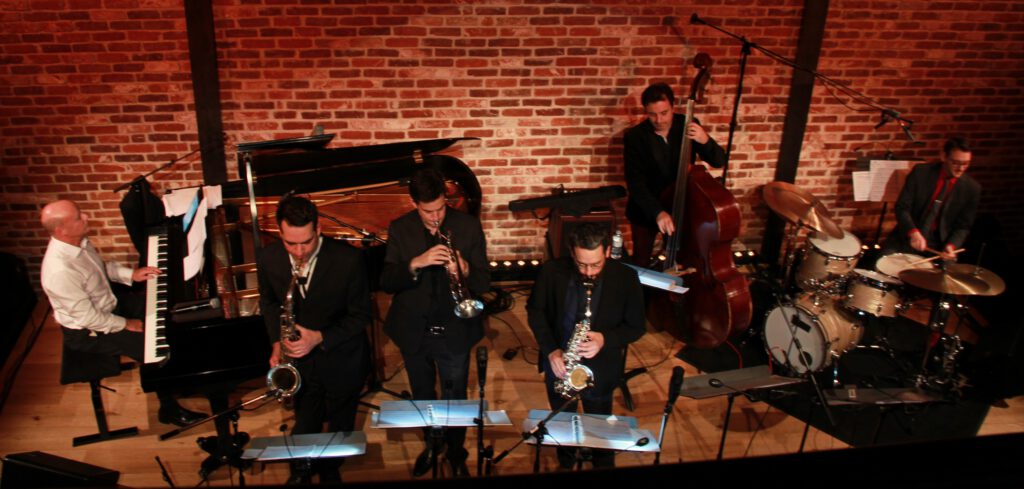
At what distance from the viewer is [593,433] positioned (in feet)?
10.6

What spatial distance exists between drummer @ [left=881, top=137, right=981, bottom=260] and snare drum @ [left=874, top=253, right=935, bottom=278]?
501 mm

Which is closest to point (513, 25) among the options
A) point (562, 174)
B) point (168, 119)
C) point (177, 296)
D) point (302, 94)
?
point (562, 174)

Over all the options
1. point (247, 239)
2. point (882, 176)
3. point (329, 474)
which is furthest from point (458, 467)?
point (882, 176)

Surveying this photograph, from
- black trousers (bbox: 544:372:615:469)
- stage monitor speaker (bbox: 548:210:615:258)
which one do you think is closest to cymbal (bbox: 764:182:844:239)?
stage monitor speaker (bbox: 548:210:615:258)

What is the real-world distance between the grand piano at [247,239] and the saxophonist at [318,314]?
24cm

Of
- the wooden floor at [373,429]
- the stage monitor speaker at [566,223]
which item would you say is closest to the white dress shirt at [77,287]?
the wooden floor at [373,429]

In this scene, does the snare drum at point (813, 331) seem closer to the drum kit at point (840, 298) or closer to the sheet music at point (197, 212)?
the drum kit at point (840, 298)

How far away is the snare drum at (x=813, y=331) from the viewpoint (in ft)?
15.1

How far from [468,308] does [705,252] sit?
6.31 ft

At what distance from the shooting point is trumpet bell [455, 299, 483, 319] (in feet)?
12.0

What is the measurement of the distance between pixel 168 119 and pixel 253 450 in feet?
11.5

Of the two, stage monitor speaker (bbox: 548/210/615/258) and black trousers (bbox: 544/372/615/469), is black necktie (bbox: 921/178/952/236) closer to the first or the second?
stage monitor speaker (bbox: 548/210/615/258)

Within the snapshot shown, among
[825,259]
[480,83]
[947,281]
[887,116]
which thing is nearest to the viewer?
[947,281]

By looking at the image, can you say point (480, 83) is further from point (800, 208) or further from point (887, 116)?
point (887, 116)
